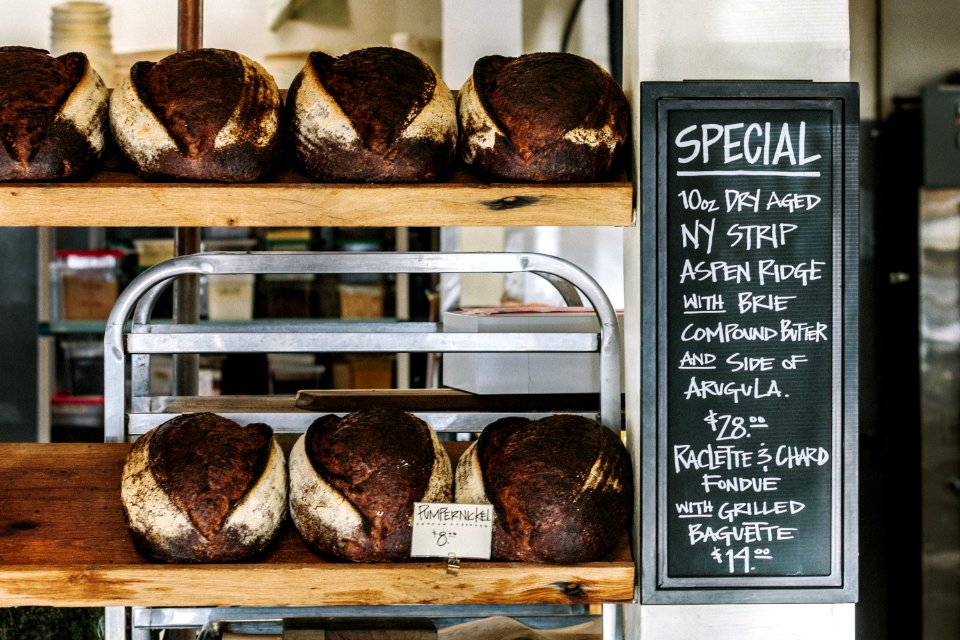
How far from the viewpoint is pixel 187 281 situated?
1.99 meters

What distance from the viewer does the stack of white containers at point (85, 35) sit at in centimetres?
356

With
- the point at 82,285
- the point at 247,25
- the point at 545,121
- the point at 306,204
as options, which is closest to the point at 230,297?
the point at 82,285

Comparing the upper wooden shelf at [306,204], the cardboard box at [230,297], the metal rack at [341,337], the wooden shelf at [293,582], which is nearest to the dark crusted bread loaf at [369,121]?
the upper wooden shelf at [306,204]

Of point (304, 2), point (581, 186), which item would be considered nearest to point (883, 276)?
point (581, 186)

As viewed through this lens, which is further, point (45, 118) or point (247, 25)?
point (247, 25)

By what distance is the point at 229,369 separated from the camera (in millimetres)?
3922

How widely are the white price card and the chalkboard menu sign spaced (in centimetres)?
26

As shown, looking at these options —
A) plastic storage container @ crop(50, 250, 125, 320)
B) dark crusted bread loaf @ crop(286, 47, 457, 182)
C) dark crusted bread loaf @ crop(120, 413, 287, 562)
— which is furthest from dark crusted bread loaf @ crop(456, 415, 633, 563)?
plastic storage container @ crop(50, 250, 125, 320)

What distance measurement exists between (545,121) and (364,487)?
1.86 ft

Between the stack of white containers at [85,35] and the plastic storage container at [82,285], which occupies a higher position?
the stack of white containers at [85,35]

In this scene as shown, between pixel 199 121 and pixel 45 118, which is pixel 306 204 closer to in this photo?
pixel 199 121

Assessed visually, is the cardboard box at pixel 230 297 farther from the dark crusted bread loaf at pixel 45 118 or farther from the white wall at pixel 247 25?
the dark crusted bread loaf at pixel 45 118

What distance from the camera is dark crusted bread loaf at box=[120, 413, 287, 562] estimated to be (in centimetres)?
126

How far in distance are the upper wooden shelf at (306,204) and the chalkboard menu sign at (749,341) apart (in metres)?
0.13
